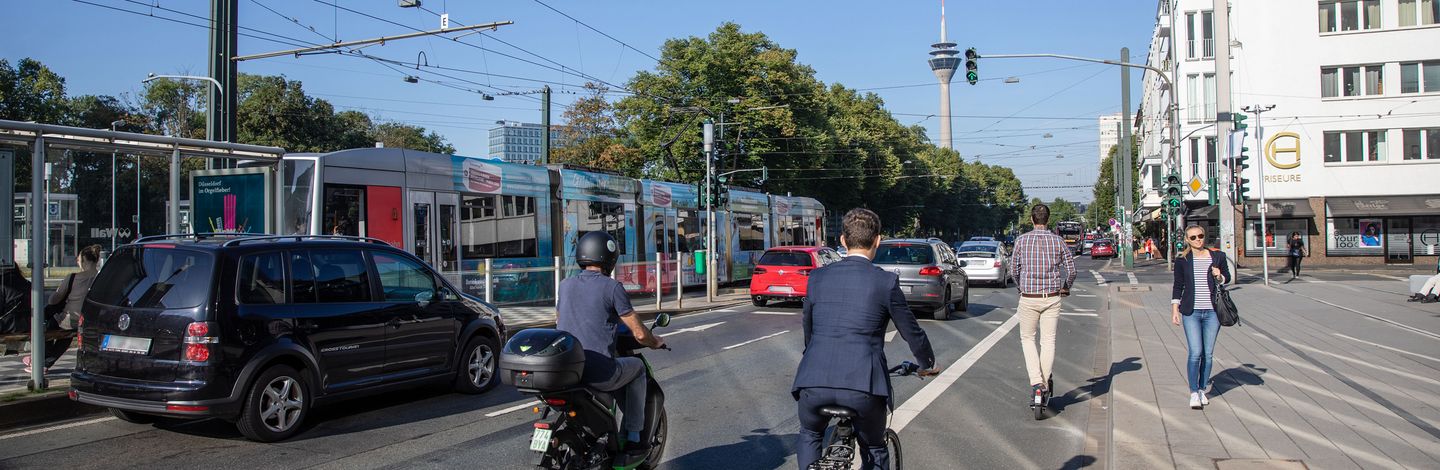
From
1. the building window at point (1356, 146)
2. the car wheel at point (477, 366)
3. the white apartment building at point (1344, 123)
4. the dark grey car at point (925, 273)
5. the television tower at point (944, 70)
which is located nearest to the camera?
the car wheel at point (477, 366)

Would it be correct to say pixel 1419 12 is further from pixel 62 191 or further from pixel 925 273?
pixel 62 191

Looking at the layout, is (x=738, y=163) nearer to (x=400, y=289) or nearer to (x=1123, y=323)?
(x=1123, y=323)

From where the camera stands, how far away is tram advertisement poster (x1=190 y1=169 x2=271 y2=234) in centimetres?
1331

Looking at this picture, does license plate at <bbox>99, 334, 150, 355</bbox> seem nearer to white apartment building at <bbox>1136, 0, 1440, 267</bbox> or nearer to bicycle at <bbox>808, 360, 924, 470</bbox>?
bicycle at <bbox>808, 360, 924, 470</bbox>

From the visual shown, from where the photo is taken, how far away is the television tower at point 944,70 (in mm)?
100562

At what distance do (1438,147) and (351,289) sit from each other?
151 ft

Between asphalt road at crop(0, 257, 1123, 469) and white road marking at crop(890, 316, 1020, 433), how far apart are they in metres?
0.03

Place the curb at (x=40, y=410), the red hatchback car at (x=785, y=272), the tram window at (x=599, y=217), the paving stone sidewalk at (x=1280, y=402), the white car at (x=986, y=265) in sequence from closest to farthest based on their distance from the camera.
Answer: the paving stone sidewalk at (x=1280, y=402), the curb at (x=40, y=410), the red hatchback car at (x=785, y=272), the tram window at (x=599, y=217), the white car at (x=986, y=265)

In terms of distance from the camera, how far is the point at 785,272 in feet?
64.0

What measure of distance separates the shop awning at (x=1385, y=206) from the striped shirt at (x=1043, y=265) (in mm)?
39291

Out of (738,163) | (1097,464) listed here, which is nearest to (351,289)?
(1097,464)

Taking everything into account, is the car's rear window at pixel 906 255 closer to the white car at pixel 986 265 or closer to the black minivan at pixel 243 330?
the white car at pixel 986 265

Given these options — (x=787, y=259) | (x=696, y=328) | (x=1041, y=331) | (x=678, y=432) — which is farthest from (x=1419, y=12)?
(x=678, y=432)

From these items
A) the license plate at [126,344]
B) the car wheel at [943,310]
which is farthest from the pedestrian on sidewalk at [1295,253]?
the license plate at [126,344]
